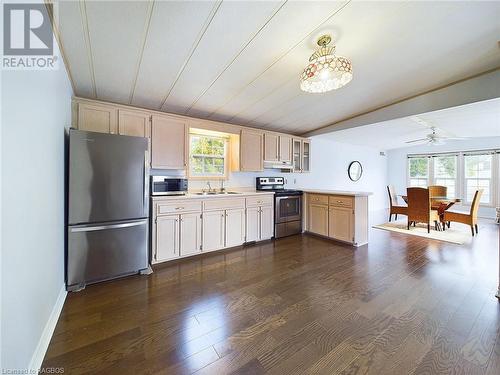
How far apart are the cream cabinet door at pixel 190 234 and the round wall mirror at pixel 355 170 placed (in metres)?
5.13

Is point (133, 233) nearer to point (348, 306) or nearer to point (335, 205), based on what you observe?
point (348, 306)

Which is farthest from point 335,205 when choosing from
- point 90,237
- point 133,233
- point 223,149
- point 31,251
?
point 31,251

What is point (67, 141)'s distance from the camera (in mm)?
2303

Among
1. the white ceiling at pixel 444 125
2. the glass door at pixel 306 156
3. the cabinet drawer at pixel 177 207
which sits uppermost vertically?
the white ceiling at pixel 444 125

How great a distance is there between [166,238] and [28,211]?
67.6 inches

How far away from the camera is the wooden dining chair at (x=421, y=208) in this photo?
14.4 feet

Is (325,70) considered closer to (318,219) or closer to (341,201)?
(341,201)

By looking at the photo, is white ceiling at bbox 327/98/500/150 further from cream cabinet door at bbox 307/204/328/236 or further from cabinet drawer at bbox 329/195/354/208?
cream cabinet door at bbox 307/204/328/236

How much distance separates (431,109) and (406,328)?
10.1ft

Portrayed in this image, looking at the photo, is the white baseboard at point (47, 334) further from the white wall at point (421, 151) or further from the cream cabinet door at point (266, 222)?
the white wall at point (421, 151)

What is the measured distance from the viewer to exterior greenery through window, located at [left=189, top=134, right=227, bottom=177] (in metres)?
3.72

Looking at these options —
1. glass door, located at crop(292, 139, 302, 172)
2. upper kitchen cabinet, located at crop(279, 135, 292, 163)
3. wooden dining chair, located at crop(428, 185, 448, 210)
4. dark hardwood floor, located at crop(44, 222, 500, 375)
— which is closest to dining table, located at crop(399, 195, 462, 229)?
wooden dining chair, located at crop(428, 185, 448, 210)

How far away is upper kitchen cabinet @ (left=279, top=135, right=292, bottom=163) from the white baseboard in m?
3.80

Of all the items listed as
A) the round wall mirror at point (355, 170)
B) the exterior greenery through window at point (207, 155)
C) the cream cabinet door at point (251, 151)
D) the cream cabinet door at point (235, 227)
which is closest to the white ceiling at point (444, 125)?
the round wall mirror at point (355, 170)
